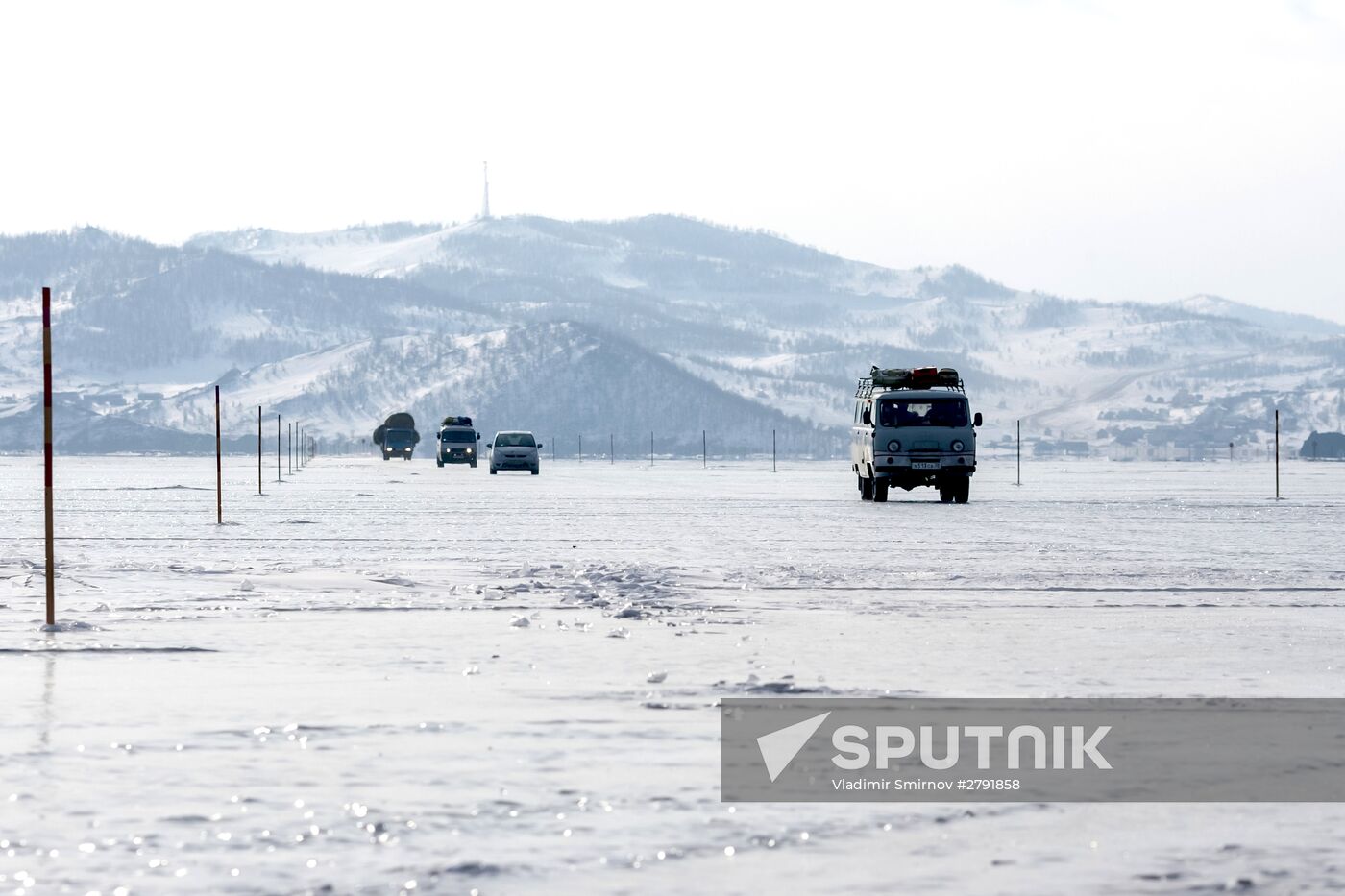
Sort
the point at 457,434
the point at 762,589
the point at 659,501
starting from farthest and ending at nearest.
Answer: the point at 457,434 < the point at 659,501 < the point at 762,589

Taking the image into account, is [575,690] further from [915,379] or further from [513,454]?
[513,454]

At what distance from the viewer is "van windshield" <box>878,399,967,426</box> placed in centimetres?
4150

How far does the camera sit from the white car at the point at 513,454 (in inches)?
3194

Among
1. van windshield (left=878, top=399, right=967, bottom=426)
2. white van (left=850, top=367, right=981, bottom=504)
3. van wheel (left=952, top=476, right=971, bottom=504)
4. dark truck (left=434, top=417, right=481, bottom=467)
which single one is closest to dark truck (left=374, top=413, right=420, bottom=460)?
dark truck (left=434, top=417, right=481, bottom=467)

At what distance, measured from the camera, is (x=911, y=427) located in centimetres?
4150

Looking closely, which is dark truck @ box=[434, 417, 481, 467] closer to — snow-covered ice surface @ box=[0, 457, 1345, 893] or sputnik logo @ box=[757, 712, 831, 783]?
snow-covered ice surface @ box=[0, 457, 1345, 893]

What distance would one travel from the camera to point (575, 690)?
34.4ft

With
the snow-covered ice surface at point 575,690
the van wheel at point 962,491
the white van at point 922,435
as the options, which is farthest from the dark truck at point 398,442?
the snow-covered ice surface at point 575,690

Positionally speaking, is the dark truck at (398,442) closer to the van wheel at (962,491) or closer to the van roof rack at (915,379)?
the van roof rack at (915,379)

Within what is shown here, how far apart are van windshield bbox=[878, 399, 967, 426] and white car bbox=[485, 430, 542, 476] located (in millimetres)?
40257

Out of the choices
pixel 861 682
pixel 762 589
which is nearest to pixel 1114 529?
pixel 762 589

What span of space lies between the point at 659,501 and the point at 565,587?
27.4 metres

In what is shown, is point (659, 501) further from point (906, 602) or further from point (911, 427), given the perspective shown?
point (906, 602)

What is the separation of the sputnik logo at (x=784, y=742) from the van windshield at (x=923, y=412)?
32439mm
